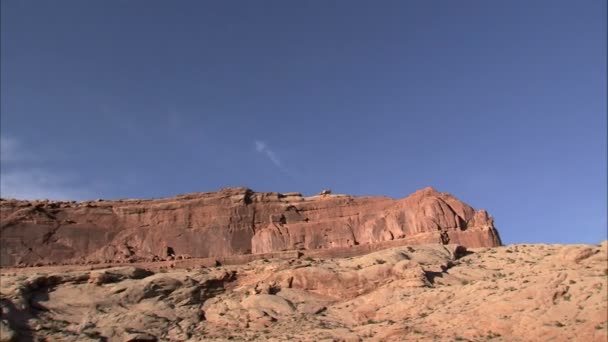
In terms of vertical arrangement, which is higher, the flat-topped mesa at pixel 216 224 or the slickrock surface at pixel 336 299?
the flat-topped mesa at pixel 216 224

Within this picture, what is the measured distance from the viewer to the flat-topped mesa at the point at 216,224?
4726cm

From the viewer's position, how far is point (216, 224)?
168ft

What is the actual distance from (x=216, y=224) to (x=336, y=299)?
18690 mm

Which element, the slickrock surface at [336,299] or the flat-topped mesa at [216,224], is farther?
the flat-topped mesa at [216,224]

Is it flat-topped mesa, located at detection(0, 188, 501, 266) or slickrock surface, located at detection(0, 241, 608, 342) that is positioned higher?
flat-topped mesa, located at detection(0, 188, 501, 266)

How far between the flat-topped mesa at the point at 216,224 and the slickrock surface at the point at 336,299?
4.64 meters

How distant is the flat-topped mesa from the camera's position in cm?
4726

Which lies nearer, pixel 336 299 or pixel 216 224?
pixel 336 299

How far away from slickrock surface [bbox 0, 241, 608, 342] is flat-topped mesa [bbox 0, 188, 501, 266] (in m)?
4.64

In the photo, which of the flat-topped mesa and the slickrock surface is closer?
the slickrock surface

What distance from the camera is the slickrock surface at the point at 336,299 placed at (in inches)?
960

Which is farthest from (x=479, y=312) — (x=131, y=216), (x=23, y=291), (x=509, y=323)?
(x=131, y=216)

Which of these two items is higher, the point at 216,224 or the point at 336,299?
the point at 216,224

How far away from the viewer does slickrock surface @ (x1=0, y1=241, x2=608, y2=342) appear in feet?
80.0
